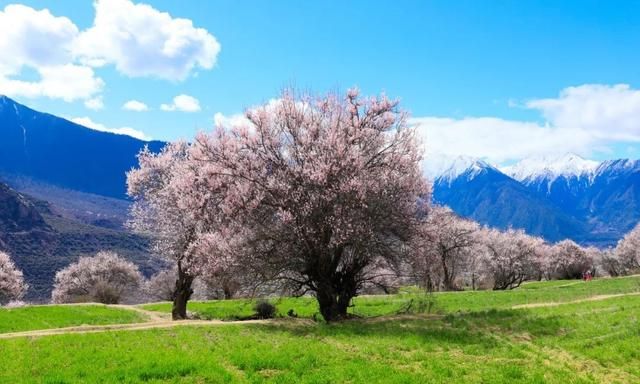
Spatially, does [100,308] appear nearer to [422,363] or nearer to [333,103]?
[333,103]

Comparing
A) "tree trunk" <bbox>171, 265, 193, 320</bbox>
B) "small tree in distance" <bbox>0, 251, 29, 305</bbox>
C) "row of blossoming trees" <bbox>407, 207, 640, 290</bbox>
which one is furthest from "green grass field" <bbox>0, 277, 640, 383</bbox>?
"small tree in distance" <bbox>0, 251, 29, 305</bbox>

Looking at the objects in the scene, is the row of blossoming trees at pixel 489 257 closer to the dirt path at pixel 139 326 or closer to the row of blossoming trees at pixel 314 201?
the row of blossoming trees at pixel 314 201

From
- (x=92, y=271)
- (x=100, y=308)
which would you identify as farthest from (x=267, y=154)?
(x=92, y=271)

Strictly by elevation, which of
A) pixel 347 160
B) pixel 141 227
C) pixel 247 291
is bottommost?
pixel 247 291

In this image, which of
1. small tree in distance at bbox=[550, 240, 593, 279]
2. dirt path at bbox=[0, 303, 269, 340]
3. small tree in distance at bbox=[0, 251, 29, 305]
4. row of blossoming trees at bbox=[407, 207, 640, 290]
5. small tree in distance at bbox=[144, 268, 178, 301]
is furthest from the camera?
small tree in distance at bbox=[550, 240, 593, 279]

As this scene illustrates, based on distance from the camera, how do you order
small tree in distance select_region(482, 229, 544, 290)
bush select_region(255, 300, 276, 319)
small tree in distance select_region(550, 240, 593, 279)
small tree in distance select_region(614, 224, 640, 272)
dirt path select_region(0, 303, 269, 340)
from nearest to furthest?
1. dirt path select_region(0, 303, 269, 340)
2. bush select_region(255, 300, 276, 319)
3. small tree in distance select_region(482, 229, 544, 290)
4. small tree in distance select_region(614, 224, 640, 272)
5. small tree in distance select_region(550, 240, 593, 279)

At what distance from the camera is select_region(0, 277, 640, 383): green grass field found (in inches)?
591

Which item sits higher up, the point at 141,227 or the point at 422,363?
the point at 141,227

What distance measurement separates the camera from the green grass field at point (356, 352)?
15.0 meters

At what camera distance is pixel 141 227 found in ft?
130

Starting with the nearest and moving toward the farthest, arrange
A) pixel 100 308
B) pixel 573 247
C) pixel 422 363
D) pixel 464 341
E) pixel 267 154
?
pixel 422 363
pixel 464 341
pixel 267 154
pixel 100 308
pixel 573 247

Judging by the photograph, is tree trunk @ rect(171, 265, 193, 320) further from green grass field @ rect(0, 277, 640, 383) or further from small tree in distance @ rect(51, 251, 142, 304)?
small tree in distance @ rect(51, 251, 142, 304)

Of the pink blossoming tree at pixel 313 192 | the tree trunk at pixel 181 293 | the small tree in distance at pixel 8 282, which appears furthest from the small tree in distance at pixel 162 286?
the pink blossoming tree at pixel 313 192

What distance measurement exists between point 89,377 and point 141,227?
85.1 feet
